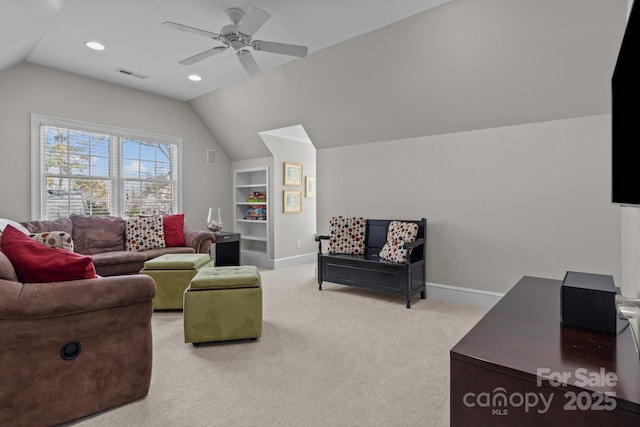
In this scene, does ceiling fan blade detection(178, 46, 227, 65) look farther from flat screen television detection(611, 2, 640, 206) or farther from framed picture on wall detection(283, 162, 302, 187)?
framed picture on wall detection(283, 162, 302, 187)

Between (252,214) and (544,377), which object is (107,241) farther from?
(544,377)

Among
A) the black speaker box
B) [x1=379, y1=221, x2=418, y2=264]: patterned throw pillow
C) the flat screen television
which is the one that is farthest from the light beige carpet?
the flat screen television

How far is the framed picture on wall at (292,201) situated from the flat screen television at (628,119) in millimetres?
4965

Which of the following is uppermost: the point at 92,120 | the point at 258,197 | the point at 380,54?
the point at 380,54

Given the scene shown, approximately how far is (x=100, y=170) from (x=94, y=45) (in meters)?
1.82

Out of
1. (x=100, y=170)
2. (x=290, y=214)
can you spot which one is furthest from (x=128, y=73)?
(x=290, y=214)

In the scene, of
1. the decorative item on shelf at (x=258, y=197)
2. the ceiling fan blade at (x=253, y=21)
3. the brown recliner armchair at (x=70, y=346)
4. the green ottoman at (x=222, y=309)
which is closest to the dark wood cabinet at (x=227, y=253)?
the decorative item on shelf at (x=258, y=197)

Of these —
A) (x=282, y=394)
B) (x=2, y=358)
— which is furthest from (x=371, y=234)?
(x=2, y=358)

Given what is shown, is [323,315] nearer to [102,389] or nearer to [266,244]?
[102,389]

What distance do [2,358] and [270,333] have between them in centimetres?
172

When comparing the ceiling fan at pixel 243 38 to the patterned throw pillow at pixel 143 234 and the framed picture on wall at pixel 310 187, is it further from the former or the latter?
the framed picture on wall at pixel 310 187

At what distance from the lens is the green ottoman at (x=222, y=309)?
258 cm

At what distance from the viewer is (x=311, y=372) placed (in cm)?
222

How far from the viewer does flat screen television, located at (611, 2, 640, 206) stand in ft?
3.36
